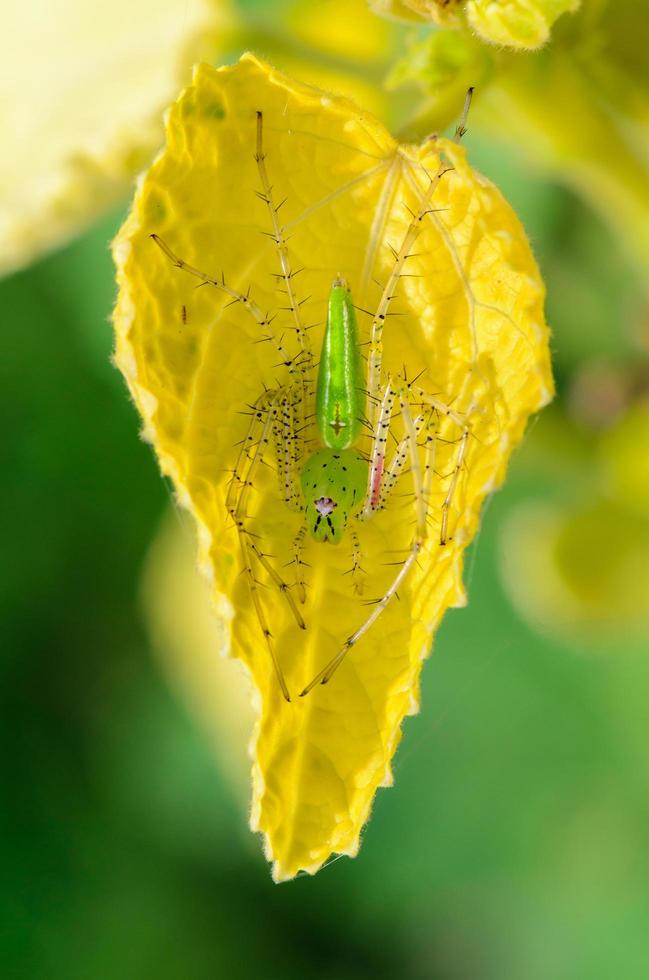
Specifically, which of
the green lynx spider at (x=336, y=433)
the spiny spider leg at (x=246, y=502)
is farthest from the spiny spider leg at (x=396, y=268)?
the spiny spider leg at (x=246, y=502)

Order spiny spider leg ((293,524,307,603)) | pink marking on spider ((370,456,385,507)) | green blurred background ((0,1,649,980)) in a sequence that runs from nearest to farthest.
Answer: spiny spider leg ((293,524,307,603)) < pink marking on spider ((370,456,385,507)) < green blurred background ((0,1,649,980))

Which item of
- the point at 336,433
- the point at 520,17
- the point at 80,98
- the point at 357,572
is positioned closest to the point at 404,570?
the point at 357,572

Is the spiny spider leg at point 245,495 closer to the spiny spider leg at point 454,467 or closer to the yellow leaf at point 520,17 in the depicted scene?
the spiny spider leg at point 454,467

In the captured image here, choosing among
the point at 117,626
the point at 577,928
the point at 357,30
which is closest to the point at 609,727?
the point at 577,928

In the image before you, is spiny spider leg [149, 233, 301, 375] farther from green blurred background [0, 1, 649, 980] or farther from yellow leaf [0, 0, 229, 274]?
green blurred background [0, 1, 649, 980]

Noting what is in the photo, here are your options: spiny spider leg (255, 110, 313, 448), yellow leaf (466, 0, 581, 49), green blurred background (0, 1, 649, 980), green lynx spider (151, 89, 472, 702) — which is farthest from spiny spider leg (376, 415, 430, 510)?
green blurred background (0, 1, 649, 980)
